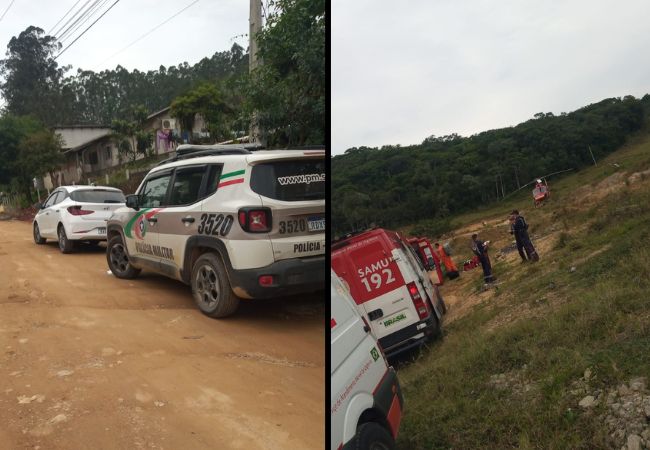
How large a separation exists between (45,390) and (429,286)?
1915 mm

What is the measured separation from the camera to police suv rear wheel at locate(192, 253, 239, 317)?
3.36m

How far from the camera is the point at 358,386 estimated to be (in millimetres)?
1310

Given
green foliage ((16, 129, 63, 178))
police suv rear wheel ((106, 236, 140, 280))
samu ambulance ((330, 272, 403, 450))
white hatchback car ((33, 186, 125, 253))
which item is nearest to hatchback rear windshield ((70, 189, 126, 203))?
white hatchback car ((33, 186, 125, 253))

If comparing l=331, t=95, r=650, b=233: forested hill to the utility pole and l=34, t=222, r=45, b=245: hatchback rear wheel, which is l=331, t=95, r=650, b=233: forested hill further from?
l=34, t=222, r=45, b=245: hatchback rear wheel

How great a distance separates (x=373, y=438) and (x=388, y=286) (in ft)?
1.13

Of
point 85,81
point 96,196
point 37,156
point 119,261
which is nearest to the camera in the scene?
point 119,261

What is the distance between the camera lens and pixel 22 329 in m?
3.32

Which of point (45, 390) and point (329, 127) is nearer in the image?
point (329, 127)

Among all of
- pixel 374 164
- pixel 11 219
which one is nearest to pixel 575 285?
pixel 374 164

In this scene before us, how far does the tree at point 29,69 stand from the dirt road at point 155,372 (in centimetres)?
245

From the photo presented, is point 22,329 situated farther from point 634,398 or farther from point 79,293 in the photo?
point 634,398

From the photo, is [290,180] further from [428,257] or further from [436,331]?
[436,331]

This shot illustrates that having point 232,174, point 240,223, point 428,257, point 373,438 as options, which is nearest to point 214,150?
point 232,174

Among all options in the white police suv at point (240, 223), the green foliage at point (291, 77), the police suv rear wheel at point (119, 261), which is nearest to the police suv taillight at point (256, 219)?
the white police suv at point (240, 223)
